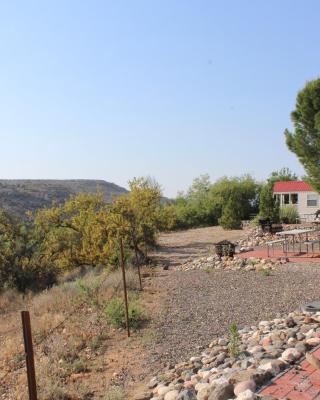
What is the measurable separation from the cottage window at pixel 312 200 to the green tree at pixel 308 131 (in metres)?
10.6

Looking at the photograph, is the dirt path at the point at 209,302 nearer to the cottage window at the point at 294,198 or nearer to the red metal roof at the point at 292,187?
the red metal roof at the point at 292,187

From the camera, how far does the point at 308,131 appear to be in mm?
23141

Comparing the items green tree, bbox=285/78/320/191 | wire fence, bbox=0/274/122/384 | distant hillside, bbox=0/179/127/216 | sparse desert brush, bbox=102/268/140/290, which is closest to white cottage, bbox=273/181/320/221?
green tree, bbox=285/78/320/191

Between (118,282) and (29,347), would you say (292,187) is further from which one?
(29,347)

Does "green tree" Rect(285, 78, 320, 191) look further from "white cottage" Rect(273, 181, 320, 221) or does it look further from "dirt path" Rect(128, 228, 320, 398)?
"dirt path" Rect(128, 228, 320, 398)

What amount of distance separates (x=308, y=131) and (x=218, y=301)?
1532 centimetres

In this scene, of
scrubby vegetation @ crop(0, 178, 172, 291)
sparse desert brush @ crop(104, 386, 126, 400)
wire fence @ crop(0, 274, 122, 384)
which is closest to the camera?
sparse desert brush @ crop(104, 386, 126, 400)

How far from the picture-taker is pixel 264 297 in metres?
10.1

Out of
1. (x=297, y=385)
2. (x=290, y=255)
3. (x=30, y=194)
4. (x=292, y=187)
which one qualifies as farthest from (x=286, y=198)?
(x=30, y=194)

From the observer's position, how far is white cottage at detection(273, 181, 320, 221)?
33.0 meters

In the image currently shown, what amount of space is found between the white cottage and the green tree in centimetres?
869

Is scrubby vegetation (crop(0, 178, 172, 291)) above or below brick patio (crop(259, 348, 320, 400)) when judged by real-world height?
above

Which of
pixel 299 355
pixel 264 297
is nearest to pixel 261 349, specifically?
pixel 299 355

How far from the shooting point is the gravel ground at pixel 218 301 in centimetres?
749
